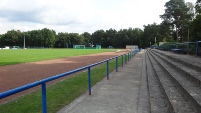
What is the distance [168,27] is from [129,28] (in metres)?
59.9

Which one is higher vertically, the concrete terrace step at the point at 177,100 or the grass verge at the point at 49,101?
the concrete terrace step at the point at 177,100

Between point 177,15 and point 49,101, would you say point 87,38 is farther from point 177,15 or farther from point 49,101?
point 49,101

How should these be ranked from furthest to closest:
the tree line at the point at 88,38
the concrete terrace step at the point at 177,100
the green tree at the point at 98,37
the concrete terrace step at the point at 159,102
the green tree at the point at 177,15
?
the green tree at the point at 98,37
the tree line at the point at 88,38
the green tree at the point at 177,15
the concrete terrace step at the point at 159,102
the concrete terrace step at the point at 177,100

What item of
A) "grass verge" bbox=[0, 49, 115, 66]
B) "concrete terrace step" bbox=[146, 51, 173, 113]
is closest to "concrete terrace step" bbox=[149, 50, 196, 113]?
"concrete terrace step" bbox=[146, 51, 173, 113]

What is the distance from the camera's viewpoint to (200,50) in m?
12.9

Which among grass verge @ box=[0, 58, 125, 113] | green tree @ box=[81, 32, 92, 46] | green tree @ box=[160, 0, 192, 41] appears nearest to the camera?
grass verge @ box=[0, 58, 125, 113]

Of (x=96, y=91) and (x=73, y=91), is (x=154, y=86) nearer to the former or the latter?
(x=96, y=91)

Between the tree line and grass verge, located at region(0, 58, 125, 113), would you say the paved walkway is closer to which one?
grass verge, located at region(0, 58, 125, 113)

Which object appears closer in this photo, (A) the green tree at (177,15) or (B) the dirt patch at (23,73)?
(B) the dirt patch at (23,73)

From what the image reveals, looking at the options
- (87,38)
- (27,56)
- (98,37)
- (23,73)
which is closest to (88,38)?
(87,38)

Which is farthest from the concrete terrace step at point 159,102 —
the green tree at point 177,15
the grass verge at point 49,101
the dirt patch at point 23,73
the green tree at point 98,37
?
the green tree at point 98,37

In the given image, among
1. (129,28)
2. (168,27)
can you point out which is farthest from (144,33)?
(168,27)

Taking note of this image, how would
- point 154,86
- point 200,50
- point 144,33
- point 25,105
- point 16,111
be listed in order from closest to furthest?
point 16,111
point 25,105
point 154,86
point 200,50
point 144,33

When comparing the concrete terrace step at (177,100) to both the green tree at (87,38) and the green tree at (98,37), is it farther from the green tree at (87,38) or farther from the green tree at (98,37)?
the green tree at (87,38)
